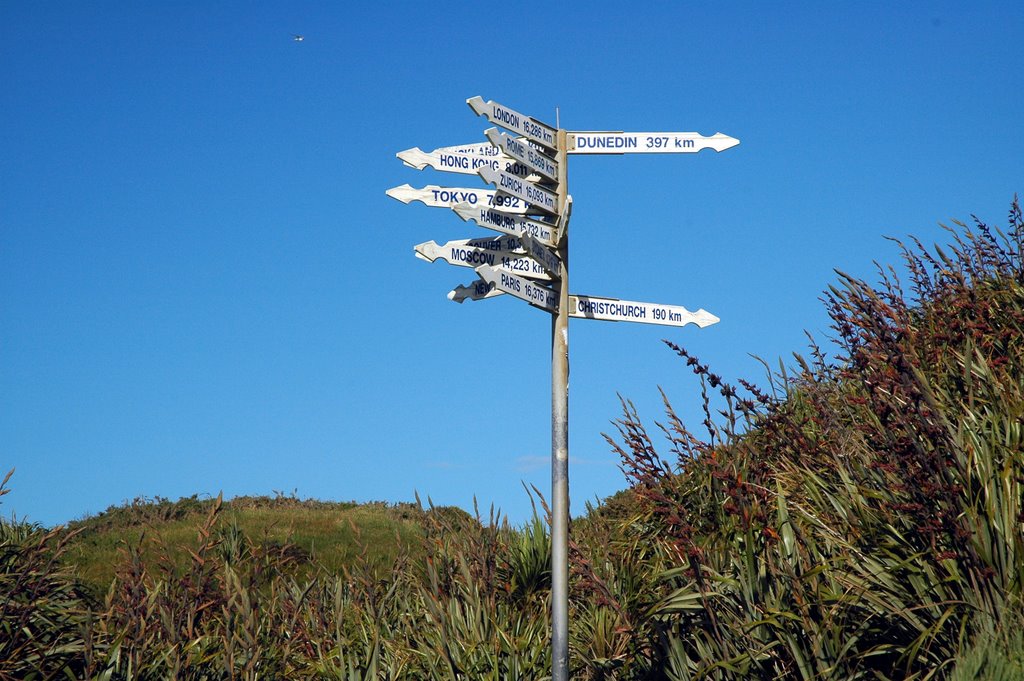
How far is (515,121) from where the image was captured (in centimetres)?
719

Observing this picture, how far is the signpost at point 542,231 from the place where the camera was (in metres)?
6.89

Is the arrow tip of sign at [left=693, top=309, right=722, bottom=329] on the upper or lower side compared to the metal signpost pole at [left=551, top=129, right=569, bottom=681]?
upper

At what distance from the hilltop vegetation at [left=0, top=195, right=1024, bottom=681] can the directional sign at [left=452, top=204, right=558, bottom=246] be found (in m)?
2.59

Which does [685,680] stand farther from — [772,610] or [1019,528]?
[1019,528]

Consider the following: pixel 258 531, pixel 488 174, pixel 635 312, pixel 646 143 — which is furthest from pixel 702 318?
pixel 258 531

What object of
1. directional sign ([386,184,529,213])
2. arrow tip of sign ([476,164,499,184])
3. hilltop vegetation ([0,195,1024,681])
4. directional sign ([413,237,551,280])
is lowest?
hilltop vegetation ([0,195,1024,681])

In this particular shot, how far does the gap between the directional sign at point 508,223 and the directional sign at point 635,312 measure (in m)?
0.50

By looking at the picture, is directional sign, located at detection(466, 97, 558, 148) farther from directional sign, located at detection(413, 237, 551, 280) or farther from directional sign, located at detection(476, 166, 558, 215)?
directional sign, located at detection(413, 237, 551, 280)

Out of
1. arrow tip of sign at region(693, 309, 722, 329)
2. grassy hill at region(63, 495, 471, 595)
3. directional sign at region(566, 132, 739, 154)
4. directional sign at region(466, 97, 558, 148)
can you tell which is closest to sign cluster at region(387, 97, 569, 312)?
directional sign at region(466, 97, 558, 148)

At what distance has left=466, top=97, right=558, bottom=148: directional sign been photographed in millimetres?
6871

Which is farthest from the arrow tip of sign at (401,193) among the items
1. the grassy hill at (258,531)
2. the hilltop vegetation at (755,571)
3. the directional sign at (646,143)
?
the grassy hill at (258,531)

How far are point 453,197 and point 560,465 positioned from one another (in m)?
2.11

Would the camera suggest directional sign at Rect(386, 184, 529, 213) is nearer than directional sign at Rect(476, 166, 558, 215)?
No

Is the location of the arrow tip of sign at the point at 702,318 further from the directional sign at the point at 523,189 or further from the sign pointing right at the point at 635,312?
the directional sign at the point at 523,189
